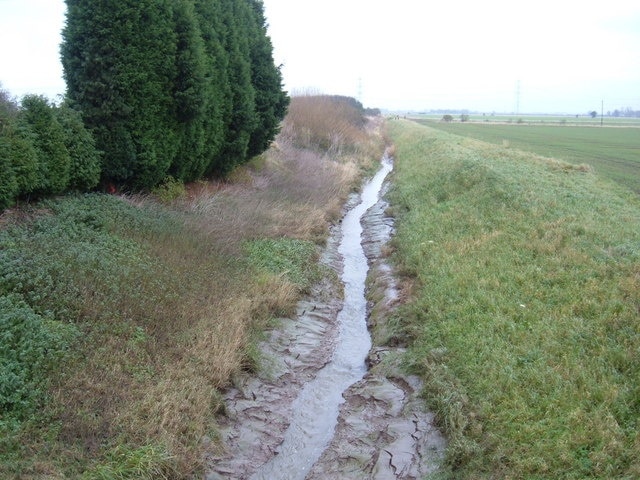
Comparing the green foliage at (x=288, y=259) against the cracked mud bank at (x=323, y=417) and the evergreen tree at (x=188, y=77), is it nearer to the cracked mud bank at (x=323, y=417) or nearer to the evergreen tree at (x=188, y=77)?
the cracked mud bank at (x=323, y=417)

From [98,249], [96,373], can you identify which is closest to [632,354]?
[96,373]

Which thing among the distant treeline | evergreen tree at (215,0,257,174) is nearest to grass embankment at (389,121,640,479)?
evergreen tree at (215,0,257,174)

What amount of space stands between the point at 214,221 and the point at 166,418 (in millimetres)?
6863

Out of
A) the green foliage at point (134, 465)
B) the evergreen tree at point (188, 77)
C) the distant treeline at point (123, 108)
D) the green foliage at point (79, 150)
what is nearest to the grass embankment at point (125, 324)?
the green foliage at point (134, 465)

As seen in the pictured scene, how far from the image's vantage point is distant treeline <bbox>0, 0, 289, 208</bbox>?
9.36 m

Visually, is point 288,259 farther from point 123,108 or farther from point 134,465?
point 134,465

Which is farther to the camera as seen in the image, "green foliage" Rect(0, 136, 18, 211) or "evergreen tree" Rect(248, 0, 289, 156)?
"evergreen tree" Rect(248, 0, 289, 156)

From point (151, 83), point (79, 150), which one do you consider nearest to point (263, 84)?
point (151, 83)

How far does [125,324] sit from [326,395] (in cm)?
306

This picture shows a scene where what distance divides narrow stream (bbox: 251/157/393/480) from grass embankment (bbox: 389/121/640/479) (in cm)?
103

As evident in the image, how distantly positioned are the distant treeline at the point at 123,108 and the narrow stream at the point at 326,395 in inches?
208

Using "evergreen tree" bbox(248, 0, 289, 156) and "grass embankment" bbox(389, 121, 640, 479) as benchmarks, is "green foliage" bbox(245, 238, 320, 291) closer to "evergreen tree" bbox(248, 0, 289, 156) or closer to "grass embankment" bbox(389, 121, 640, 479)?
"grass embankment" bbox(389, 121, 640, 479)

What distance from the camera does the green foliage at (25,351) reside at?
18.0 feet

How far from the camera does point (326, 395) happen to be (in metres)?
8.16
